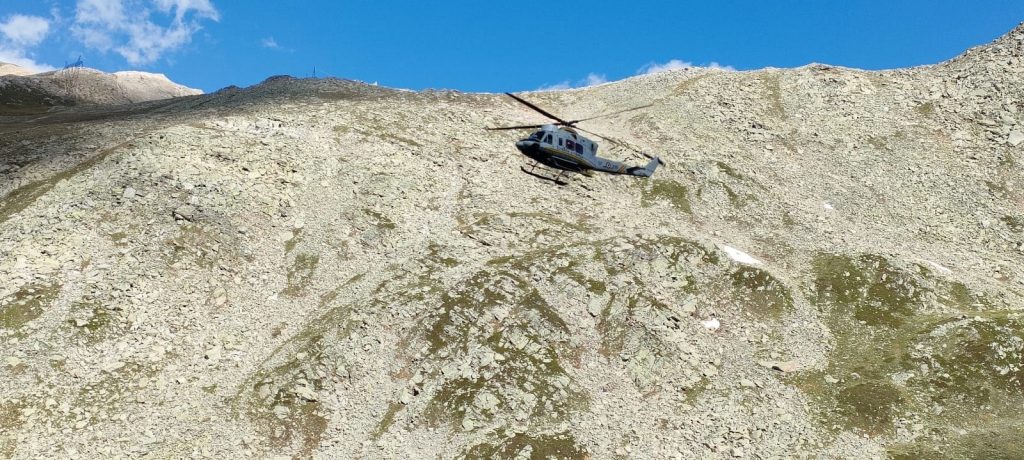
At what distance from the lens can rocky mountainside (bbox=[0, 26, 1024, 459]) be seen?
44.1 metres

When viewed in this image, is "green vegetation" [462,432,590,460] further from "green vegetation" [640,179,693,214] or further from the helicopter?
"green vegetation" [640,179,693,214]

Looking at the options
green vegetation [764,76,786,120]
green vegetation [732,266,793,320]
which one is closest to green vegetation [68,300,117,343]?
green vegetation [732,266,793,320]

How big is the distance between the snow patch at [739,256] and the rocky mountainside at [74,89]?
408 feet

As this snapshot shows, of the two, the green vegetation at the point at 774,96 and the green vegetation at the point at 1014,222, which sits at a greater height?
the green vegetation at the point at 774,96

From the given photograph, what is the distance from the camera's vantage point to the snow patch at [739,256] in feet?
204

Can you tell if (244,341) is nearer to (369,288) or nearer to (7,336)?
(369,288)

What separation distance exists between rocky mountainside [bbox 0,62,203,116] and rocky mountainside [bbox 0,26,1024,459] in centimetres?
7343

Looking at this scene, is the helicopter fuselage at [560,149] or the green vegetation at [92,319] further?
the helicopter fuselage at [560,149]

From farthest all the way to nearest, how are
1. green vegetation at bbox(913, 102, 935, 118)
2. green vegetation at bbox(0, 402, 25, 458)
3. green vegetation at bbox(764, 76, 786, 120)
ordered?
green vegetation at bbox(764, 76, 786, 120), green vegetation at bbox(913, 102, 935, 118), green vegetation at bbox(0, 402, 25, 458)

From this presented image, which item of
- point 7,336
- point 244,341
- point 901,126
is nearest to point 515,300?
point 244,341

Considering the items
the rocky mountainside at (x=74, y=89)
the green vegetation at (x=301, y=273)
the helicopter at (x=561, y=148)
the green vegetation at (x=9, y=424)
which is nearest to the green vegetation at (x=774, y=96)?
the helicopter at (x=561, y=148)

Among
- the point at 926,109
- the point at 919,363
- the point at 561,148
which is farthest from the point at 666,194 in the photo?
the point at 926,109

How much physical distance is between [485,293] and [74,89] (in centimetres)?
14806

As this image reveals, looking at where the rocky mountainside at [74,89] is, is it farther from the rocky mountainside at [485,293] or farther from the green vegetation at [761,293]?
the green vegetation at [761,293]
